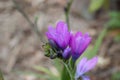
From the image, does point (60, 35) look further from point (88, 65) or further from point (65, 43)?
point (88, 65)

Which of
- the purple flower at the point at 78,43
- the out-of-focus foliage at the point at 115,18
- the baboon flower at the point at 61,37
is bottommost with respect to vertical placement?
the out-of-focus foliage at the point at 115,18

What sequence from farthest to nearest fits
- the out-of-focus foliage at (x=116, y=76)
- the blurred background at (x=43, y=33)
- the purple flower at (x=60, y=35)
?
the blurred background at (x=43, y=33) < the out-of-focus foliage at (x=116, y=76) < the purple flower at (x=60, y=35)

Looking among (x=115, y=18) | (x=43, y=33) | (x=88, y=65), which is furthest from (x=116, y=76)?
(x=88, y=65)

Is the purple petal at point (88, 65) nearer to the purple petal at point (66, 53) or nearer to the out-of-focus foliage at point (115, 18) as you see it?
the purple petal at point (66, 53)

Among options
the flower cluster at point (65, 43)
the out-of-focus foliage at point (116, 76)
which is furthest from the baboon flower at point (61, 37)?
the out-of-focus foliage at point (116, 76)

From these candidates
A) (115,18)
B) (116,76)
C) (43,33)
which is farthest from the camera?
(43,33)

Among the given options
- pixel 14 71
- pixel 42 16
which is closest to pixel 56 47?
pixel 14 71

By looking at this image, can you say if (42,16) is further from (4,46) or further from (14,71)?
(14,71)

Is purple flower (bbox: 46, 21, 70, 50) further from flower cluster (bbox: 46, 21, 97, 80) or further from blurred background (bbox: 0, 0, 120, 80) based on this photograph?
blurred background (bbox: 0, 0, 120, 80)
